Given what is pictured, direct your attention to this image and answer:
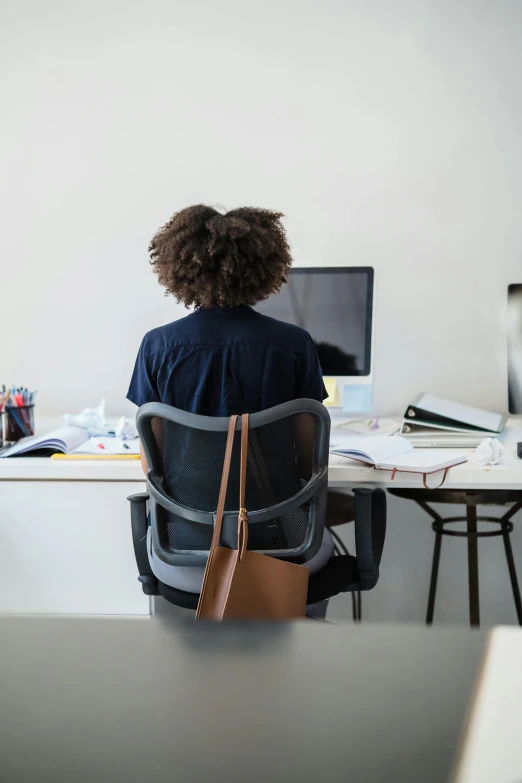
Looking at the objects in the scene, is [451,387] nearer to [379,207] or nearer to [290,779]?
[379,207]

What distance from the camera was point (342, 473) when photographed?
5.99ft

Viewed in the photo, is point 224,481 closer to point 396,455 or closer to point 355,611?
point 396,455

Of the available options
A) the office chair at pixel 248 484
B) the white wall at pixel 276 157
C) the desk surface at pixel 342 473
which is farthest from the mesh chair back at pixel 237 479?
the white wall at pixel 276 157

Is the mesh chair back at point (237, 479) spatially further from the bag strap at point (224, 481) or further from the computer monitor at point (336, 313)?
the computer monitor at point (336, 313)

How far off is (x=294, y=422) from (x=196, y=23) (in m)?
1.75

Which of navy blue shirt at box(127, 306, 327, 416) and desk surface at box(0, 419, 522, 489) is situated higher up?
navy blue shirt at box(127, 306, 327, 416)

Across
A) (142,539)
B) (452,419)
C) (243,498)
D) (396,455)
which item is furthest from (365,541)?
(452,419)

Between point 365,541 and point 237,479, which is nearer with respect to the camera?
point 237,479

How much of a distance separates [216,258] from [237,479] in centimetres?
50

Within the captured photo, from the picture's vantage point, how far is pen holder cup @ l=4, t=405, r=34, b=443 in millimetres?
2188

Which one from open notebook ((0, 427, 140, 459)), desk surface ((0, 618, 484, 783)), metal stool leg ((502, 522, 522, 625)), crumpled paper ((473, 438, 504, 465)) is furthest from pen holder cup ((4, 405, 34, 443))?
desk surface ((0, 618, 484, 783))

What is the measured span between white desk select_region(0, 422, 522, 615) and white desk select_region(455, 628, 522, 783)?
149 centimetres

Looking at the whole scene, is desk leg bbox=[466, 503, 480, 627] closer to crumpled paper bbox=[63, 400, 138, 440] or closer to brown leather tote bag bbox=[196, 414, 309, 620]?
brown leather tote bag bbox=[196, 414, 309, 620]

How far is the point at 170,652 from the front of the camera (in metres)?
0.43
